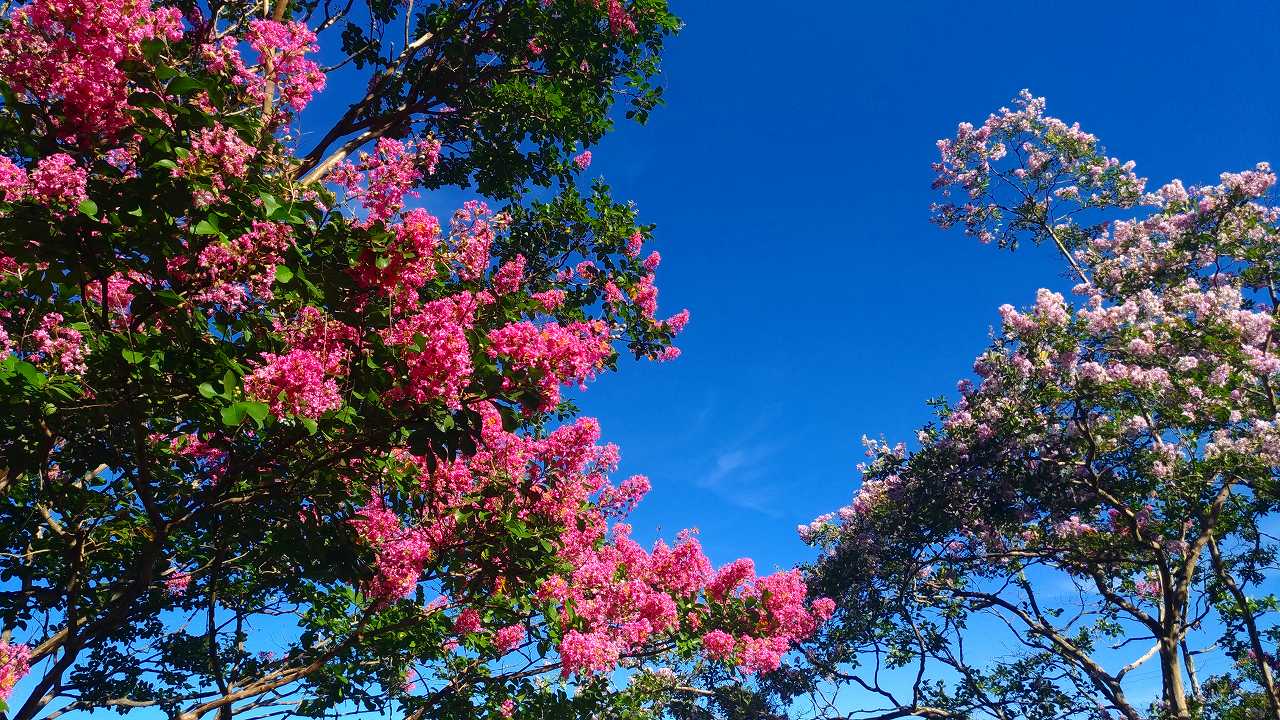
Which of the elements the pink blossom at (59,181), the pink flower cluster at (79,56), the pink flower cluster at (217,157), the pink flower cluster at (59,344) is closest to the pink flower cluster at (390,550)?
the pink flower cluster at (59,344)

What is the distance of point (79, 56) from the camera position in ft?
11.6

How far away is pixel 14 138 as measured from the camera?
3.85 metres

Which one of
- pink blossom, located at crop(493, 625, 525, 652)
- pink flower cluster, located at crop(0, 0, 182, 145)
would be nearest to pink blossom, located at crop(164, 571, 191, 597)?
pink blossom, located at crop(493, 625, 525, 652)

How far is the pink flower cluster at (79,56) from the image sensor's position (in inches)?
137

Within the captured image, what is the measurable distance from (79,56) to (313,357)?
180cm

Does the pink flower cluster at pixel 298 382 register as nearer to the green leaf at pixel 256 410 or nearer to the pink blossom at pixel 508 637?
the green leaf at pixel 256 410

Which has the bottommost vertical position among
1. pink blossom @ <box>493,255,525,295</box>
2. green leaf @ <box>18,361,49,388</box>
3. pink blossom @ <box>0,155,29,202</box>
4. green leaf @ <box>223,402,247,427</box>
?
green leaf @ <box>223,402,247,427</box>

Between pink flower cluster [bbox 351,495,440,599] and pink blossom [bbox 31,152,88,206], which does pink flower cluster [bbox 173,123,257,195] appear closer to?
pink blossom [bbox 31,152,88,206]

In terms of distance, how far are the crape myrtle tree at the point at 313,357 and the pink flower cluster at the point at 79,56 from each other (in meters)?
0.02

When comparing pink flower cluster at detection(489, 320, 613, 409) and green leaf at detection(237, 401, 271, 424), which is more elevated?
pink flower cluster at detection(489, 320, 613, 409)

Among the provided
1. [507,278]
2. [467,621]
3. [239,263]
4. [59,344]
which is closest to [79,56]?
[239,263]

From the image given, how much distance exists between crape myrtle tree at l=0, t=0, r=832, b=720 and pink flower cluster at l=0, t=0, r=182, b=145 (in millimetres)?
15

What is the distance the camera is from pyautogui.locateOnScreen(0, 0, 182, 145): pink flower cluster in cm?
348

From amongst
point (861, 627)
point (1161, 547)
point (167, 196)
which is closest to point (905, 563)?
point (861, 627)
